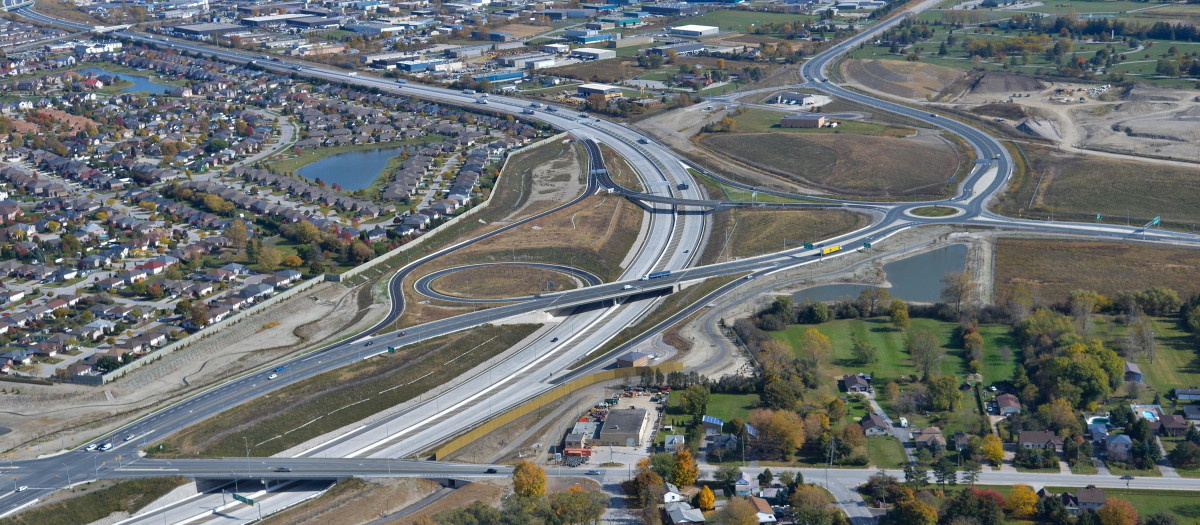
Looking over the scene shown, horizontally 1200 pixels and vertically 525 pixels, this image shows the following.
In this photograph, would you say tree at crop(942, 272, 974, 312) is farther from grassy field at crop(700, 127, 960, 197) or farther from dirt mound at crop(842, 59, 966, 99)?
dirt mound at crop(842, 59, 966, 99)

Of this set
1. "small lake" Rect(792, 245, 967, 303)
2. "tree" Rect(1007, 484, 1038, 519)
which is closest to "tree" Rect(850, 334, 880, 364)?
"small lake" Rect(792, 245, 967, 303)

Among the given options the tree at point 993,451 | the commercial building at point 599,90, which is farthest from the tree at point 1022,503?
the commercial building at point 599,90

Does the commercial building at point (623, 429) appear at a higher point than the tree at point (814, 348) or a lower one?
lower

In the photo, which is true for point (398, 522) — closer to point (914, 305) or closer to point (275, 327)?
point (275, 327)

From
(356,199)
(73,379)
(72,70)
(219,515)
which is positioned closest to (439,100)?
(356,199)

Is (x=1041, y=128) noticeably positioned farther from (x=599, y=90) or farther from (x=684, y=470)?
(x=684, y=470)

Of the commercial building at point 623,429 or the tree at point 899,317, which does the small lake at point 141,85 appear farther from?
the commercial building at point 623,429

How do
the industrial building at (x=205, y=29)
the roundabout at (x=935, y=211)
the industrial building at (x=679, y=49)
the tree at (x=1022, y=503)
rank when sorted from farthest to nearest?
the industrial building at (x=205, y=29) < the industrial building at (x=679, y=49) < the roundabout at (x=935, y=211) < the tree at (x=1022, y=503)
